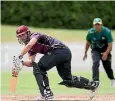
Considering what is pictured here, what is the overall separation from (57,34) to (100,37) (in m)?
20.9

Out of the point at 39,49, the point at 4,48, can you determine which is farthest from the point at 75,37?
the point at 39,49

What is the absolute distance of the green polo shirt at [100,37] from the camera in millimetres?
Result: 13898

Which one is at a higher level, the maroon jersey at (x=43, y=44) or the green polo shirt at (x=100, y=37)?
the maroon jersey at (x=43, y=44)

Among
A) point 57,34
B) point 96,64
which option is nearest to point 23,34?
point 96,64

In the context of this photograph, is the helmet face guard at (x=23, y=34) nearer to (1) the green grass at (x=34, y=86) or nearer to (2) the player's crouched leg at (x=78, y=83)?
(2) the player's crouched leg at (x=78, y=83)

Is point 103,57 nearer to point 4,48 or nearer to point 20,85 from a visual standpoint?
point 20,85

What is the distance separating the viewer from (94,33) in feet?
45.9

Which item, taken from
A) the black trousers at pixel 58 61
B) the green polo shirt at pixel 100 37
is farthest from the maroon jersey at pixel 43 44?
the green polo shirt at pixel 100 37

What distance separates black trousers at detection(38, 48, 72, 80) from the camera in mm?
11242

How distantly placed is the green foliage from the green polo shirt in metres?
21.5

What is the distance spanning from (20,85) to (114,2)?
797 inches

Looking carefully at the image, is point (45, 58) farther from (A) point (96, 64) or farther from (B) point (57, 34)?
(B) point (57, 34)

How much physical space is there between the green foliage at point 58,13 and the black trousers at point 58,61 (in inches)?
949

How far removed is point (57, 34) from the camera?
34.8 metres
